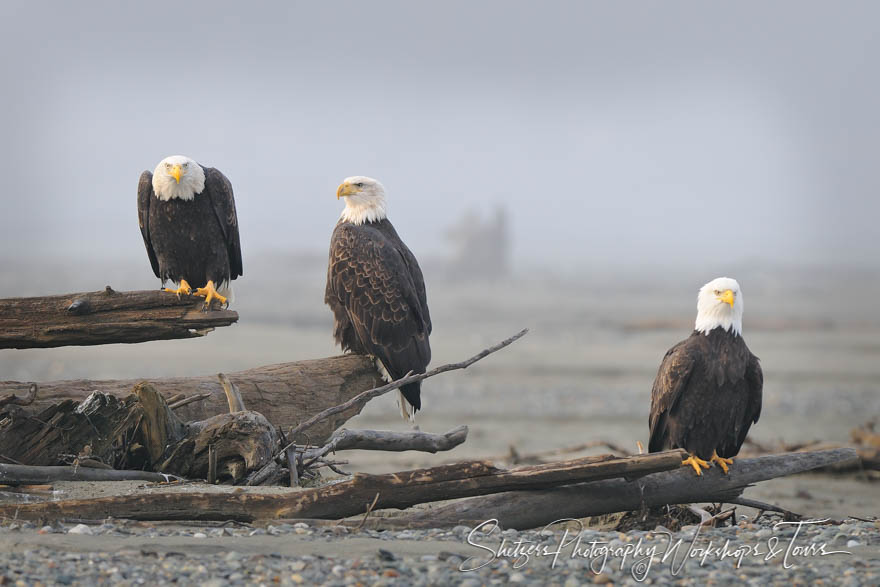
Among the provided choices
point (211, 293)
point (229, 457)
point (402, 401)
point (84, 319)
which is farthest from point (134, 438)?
point (402, 401)

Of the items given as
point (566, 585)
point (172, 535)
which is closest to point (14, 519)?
point (172, 535)

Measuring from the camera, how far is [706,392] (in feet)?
18.1

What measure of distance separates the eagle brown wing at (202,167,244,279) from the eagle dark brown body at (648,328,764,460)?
3064 mm

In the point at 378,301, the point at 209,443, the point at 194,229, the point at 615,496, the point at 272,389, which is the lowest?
the point at 615,496

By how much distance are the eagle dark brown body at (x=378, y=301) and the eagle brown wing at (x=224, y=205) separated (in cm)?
70

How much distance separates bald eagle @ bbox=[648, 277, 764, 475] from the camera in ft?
18.1

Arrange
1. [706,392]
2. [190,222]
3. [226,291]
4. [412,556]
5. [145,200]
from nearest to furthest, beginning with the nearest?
[412,556] < [706,392] < [190,222] < [145,200] < [226,291]

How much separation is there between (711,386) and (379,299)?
236cm

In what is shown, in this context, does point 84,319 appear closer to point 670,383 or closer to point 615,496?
point 615,496

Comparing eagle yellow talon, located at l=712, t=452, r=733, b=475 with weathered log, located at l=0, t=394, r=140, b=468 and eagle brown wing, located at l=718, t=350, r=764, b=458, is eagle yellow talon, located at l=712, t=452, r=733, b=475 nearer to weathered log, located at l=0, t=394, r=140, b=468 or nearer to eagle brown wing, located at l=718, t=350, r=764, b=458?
eagle brown wing, located at l=718, t=350, r=764, b=458

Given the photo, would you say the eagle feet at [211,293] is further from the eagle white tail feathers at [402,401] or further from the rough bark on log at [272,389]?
the eagle white tail feathers at [402,401]

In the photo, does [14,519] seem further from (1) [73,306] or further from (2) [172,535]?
(1) [73,306]

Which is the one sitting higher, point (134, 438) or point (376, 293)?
point (376, 293)

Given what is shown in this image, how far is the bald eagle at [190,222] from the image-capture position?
256 inches
